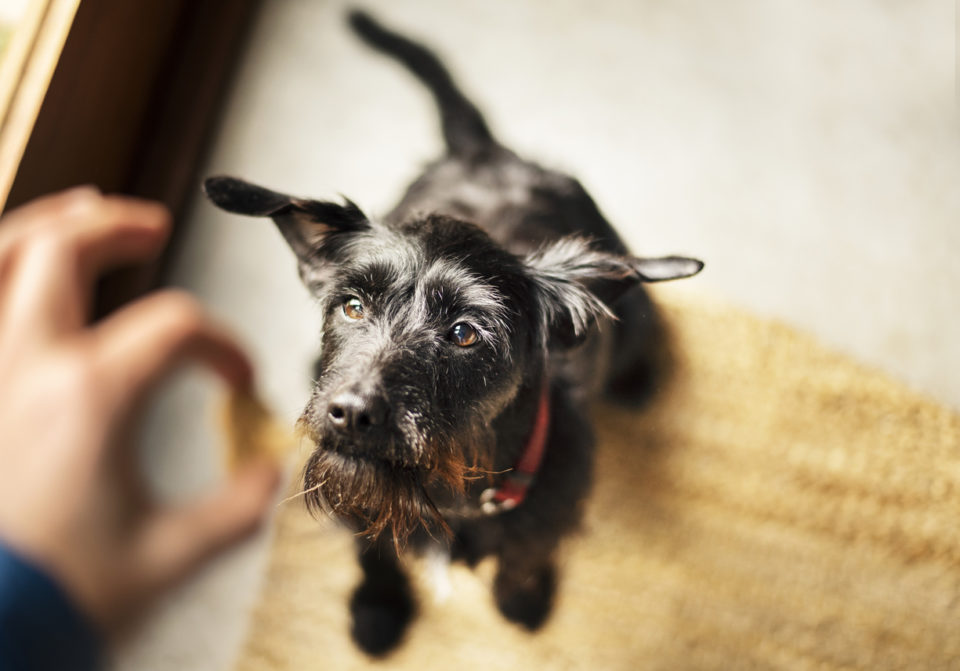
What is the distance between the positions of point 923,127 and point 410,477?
72.9 inches

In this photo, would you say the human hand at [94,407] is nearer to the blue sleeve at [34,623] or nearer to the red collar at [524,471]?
the blue sleeve at [34,623]

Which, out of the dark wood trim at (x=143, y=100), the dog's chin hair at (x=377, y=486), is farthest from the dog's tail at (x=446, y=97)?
the dog's chin hair at (x=377, y=486)

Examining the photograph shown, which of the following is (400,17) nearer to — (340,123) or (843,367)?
(340,123)

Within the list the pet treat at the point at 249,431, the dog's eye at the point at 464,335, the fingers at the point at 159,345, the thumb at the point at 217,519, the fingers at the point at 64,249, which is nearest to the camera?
the dog's eye at the point at 464,335

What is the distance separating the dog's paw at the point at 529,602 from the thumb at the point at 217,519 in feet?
2.22

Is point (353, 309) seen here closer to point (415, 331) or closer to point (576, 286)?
point (415, 331)

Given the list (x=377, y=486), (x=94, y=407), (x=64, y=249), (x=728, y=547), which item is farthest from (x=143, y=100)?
(x=728, y=547)

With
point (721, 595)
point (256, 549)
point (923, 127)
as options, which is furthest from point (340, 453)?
point (923, 127)

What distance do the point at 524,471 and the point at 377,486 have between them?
1.32ft

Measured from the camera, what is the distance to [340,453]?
832 mm

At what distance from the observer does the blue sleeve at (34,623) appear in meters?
0.65

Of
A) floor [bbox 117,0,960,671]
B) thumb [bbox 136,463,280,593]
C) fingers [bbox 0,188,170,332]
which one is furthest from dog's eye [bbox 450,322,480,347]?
thumb [bbox 136,463,280,593]

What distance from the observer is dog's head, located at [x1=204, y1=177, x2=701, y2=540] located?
2.72 feet

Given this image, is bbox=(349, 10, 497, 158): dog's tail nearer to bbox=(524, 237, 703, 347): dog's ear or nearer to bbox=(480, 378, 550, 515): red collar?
bbox=(524, 237, 703, 347): dog's ear
